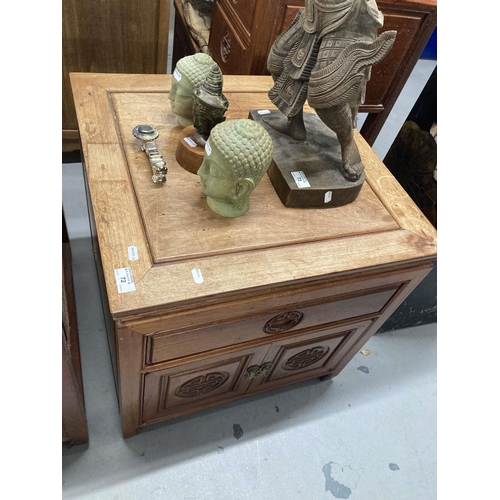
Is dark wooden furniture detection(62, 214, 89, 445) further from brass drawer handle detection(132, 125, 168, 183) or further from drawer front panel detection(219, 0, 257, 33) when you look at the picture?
drawer front panel detection(219, 0, 257, 33)

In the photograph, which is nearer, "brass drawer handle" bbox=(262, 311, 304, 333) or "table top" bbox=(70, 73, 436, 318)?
"table top" bbox=(70, 73, 436, 318)

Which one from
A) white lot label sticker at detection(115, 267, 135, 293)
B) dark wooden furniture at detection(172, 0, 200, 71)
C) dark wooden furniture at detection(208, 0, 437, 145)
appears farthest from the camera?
dark wooden furniture at detection(172, 0, 200, 71)

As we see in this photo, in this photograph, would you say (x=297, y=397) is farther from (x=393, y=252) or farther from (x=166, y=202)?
(x=166, y=202)

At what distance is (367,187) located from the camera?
993mm

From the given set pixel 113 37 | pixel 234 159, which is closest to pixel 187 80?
pixel 234 159

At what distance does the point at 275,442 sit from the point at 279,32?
3.88ft

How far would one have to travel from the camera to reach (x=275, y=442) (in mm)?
1261

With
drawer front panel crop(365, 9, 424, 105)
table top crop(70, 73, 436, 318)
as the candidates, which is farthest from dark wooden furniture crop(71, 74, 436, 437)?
drawer front panel crop(365, 9, 424, 105)

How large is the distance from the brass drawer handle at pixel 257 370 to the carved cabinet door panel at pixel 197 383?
0.01 metres

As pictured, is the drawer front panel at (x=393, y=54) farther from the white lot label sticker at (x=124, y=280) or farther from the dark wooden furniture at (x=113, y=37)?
the white lot label sticker at (x=124, y=280)

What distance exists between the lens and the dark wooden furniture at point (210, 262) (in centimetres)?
74

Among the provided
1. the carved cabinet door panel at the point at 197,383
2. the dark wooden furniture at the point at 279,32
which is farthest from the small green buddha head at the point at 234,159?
the dark wooden furniture at the point at 279,32

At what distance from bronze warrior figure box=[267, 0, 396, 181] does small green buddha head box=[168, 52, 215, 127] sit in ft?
0.50

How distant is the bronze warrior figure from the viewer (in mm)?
731
